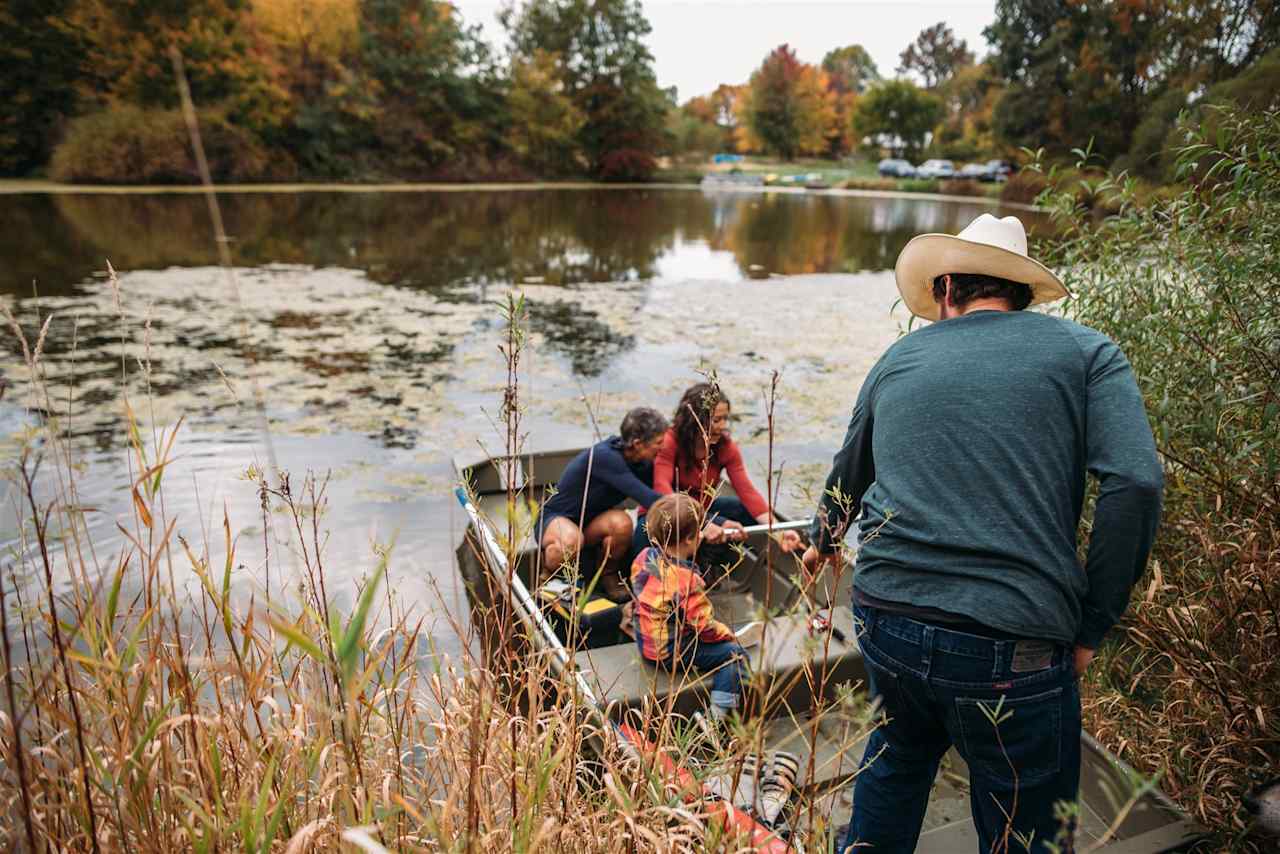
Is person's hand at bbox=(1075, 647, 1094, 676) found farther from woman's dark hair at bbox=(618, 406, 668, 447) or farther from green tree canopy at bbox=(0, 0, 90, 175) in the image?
green tree canopy at bbox=(0, 0, 90, 175)

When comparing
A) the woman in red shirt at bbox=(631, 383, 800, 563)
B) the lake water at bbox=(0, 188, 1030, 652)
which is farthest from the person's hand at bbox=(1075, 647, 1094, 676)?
the woman in red shirt at bbox=(631, 383, 800, 563)

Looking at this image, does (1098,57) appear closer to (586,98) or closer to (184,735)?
(586,98)

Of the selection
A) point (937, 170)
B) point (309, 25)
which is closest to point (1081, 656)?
point (309, 25)

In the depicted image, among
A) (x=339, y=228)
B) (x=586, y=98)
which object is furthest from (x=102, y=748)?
(x=586, y=98)

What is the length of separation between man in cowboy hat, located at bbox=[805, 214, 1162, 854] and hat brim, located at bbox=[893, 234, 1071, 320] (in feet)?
0.47

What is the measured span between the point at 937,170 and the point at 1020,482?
47.1 metres

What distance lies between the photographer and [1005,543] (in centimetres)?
146

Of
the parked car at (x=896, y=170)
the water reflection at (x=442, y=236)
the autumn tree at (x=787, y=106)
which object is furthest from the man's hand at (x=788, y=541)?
the autumn tree at (x=787, y=106)

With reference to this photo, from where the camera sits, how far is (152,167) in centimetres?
2589

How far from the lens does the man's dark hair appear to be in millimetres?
1724

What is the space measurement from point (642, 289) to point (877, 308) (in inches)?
146

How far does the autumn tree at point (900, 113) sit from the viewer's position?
5347 centimetres

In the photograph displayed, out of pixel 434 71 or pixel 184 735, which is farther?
pixel 434 71

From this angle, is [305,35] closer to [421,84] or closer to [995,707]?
[421,84]
